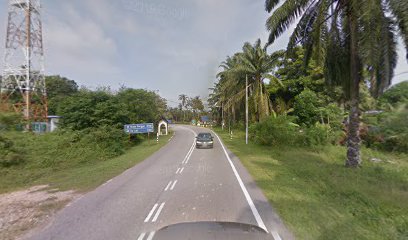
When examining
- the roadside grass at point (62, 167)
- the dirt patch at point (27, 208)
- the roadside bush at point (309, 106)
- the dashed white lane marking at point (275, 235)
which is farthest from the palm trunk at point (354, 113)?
the roadside bush at point (309, 106)

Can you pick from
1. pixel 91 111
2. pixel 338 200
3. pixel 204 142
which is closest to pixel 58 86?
pixel 91 111

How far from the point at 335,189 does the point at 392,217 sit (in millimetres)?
2252

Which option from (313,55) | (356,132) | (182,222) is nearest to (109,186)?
(182,222)

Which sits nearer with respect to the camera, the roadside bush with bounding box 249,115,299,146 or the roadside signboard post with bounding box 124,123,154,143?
the roadside bush with bounding box 249,115,299,146

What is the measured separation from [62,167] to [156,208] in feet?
37.3

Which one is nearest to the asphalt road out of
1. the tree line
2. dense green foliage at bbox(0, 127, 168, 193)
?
dense green foliage at bbox(0, 127, 168, 193)

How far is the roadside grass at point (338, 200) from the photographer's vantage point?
4902mm

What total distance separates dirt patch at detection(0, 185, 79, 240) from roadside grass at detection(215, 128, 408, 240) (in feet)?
18.7

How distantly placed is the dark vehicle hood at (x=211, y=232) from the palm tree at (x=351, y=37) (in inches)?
297

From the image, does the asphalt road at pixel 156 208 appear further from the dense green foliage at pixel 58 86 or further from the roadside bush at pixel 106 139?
the dense green foliage at pixel 58 86

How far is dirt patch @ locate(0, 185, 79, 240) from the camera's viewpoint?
5.29 metres

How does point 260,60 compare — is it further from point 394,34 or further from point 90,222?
point 90,222

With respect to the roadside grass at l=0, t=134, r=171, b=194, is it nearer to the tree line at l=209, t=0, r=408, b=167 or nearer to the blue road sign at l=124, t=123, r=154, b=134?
the blue road sign at l=124, t=123, r=154, b=134

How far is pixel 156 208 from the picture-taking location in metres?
6.41
